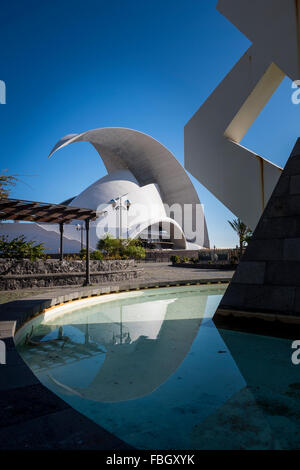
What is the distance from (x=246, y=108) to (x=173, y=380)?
17.0 ft

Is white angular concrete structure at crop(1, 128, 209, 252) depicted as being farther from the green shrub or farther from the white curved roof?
the green shrub

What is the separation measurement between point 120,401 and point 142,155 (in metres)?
43.7

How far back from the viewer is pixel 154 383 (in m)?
2.86

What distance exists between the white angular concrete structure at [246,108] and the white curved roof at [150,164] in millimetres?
36396

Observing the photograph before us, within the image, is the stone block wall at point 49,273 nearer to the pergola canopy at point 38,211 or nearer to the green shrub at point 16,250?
the green shrub at point 16,250

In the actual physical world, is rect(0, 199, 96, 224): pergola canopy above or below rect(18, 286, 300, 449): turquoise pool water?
above

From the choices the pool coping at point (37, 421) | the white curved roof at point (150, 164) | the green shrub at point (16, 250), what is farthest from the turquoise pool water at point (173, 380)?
the white curved roof at point (150, 164)

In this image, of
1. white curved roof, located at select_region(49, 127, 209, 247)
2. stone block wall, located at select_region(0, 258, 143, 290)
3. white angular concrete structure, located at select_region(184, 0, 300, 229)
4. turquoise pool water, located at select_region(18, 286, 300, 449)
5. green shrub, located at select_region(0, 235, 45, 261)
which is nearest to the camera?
turquoise pool water, located at select_region(18, 286, 300, 449)

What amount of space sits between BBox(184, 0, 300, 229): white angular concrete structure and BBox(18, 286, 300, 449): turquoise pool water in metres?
2.70

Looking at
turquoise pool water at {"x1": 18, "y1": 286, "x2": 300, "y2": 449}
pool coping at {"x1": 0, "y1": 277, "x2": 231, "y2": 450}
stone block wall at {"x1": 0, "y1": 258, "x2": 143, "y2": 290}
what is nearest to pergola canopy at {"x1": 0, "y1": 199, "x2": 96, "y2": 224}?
stone block wall at {"x1": 0, "y1": 258, "x2": 143, "y2": 290}

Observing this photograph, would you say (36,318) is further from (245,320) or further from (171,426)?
(171,426)

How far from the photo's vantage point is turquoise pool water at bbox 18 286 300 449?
6.52 ft

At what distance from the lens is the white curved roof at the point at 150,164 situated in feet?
140

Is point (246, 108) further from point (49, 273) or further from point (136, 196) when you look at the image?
point (136, 196)
